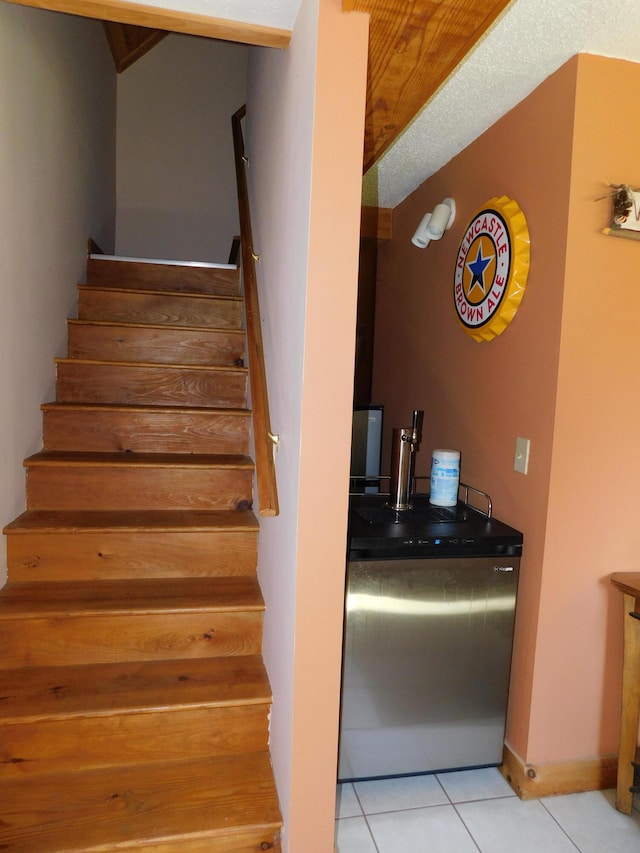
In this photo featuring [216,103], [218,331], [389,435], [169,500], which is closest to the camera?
[169,500]

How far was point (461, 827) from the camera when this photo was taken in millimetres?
1748

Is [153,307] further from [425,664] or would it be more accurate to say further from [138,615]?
[425,664]

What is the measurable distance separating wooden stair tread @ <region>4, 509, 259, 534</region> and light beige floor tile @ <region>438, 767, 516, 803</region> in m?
1.07

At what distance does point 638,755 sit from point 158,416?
213cm

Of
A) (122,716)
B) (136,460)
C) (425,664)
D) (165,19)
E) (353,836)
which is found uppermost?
(165,19)

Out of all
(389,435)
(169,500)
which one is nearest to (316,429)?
(169,500)

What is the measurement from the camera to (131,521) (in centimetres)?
215

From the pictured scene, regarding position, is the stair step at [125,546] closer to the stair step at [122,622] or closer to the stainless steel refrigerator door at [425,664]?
the stair step at [122,622]

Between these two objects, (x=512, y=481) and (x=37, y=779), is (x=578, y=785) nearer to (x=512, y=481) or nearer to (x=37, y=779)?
(x=512, y=481)

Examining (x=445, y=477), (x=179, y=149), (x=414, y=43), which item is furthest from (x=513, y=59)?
(x=179, y=149)

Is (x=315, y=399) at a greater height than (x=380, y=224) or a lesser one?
lesser

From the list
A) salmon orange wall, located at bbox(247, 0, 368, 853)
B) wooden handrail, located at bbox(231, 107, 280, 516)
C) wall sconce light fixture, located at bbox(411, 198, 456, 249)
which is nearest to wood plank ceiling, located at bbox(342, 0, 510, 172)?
salmon orange wall, located at bbox(247, 0, 368, 853)

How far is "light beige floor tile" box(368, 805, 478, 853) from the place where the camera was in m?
1.67

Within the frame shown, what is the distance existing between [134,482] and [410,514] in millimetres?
1082
